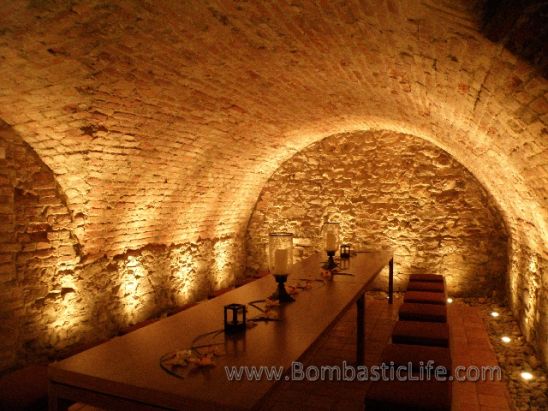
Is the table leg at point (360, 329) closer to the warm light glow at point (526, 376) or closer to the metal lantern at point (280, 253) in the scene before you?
the metal lantern at point (280, 253)

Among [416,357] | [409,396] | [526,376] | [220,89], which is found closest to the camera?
[409,396]

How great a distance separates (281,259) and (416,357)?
3.62ft

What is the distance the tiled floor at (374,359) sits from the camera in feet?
11.1

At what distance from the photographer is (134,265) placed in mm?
5246

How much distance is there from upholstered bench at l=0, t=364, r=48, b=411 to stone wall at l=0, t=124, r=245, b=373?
81 cm

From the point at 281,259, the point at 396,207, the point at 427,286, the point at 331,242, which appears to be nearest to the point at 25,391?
the point at 281,259

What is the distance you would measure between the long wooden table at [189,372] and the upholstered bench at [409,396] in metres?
0.44

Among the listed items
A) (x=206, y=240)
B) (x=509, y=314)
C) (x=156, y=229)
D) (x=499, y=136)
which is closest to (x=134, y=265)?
(x=156, y=229)

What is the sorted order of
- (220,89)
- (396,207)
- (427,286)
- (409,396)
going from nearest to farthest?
(409,396) < (220,89) < (427,286) < (396,207)

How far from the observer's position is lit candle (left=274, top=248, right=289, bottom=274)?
2859 mm

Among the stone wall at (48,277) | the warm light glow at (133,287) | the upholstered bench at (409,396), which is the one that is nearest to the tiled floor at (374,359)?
the upholstered bench at (409,396)

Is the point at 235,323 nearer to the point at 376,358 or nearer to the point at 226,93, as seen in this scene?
→ the point at 226,93

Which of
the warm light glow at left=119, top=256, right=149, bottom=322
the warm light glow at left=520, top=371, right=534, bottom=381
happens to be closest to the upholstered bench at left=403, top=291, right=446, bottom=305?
the warm light glow at left=520, top=371, right=534, bottom=381

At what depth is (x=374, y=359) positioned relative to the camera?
4.31m
